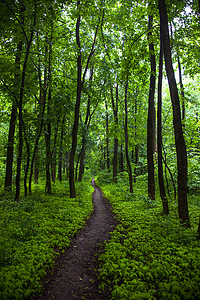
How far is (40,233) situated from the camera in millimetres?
5684

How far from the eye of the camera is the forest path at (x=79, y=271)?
365 centimetres

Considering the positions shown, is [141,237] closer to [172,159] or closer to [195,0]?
[172,159]

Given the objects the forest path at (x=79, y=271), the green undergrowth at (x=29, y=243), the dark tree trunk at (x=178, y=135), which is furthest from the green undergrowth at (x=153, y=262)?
the green undergrowth at (x=29, y=243)

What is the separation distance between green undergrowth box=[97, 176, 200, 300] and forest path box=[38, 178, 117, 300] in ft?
0.92

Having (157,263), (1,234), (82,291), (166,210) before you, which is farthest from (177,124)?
(1,234)

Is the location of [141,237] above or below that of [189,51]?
below

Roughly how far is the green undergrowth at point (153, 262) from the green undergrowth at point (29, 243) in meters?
1.51

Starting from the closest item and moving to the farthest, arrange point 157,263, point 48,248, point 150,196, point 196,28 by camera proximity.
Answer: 1. point 157,263
2. point 48,248
3. point 196,28
4. point 150,196

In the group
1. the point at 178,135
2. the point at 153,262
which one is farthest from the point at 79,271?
the point at 178,135

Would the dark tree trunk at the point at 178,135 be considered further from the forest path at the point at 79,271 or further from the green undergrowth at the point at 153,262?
the forest path at the point at 79,271

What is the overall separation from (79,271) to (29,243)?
1.66 metres

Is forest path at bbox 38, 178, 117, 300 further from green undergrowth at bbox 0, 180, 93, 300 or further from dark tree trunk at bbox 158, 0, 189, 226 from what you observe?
dark tree trunk at bbox 158, 0, 189, 226

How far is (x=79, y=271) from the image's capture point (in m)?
4.48

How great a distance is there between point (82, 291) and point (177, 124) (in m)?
5.91
